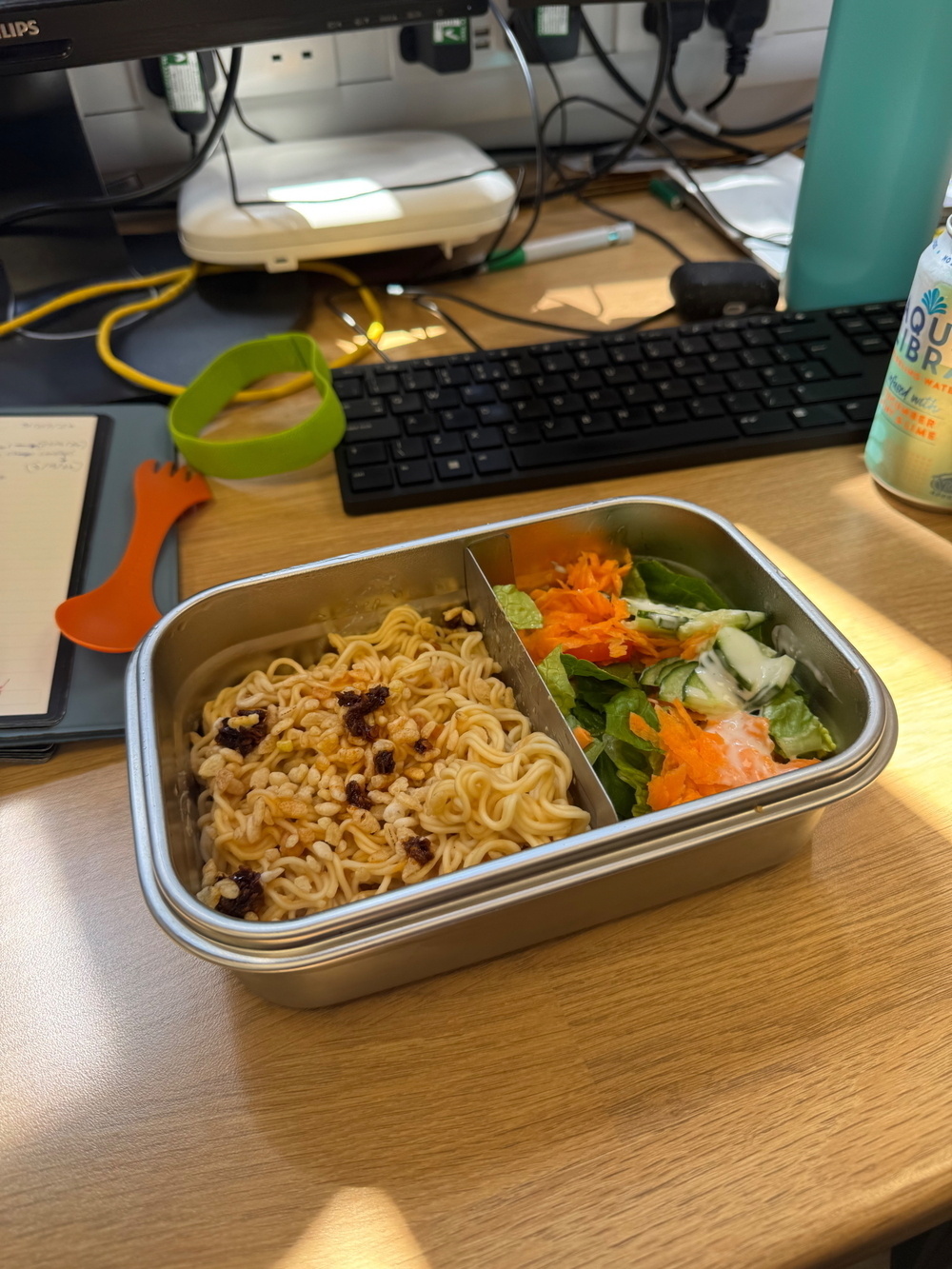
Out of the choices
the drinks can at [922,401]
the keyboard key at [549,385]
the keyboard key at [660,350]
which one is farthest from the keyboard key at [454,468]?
the drinks can at [922,401]

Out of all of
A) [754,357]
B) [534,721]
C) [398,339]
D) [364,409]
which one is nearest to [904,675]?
[534,721]

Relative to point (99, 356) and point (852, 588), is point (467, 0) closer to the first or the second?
point (99, 356)

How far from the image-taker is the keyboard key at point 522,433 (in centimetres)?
71

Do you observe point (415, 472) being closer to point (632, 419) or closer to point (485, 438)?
point (485, 438)

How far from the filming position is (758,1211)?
0.36 m

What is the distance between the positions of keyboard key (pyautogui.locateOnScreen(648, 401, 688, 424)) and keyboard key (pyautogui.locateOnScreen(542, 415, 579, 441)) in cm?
7

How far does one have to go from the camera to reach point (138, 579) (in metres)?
0.62

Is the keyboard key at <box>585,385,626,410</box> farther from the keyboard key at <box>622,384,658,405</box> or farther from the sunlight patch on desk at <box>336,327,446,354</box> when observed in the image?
the sunlight patch on desk at <box>336,327,446,354</box>

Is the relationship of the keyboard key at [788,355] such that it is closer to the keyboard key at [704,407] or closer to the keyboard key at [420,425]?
the keyboard key at [704,407]

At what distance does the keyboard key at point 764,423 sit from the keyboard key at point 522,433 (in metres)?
0.17

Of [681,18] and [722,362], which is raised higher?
[681,18]

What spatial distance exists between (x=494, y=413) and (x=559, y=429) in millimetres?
56

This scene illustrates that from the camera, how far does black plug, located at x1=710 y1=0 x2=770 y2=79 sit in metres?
1.07

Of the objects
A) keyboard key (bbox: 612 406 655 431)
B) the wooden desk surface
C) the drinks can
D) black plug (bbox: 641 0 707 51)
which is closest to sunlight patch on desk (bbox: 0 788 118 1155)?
the wooden desk surface
